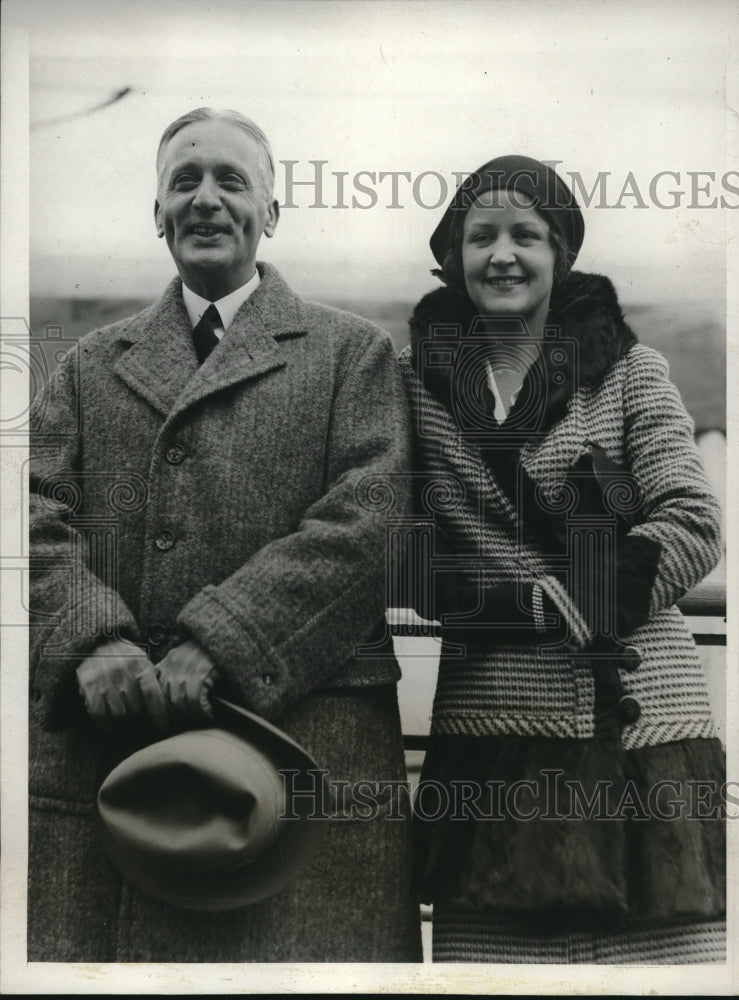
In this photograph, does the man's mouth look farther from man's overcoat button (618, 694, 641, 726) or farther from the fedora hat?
man's overcoat button (618, 694, 641, 726)

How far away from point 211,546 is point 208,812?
27.2 inches

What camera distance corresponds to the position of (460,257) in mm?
3094

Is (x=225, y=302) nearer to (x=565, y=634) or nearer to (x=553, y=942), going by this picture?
(x=565, y=634)

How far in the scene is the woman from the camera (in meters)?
2.97

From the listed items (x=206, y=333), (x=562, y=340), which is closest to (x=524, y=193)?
(x=562, y=340)

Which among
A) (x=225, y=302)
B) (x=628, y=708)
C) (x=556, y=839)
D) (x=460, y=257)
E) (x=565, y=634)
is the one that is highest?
(x=460, y=257)

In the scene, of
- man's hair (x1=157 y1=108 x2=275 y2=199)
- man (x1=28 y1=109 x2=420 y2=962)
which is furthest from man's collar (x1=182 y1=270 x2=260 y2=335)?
man's hair (x1=157 y1=108 x2=275 y2=199)

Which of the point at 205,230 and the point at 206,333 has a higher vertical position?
the point at 205,230

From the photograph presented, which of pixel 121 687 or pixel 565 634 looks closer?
pixel 121 687

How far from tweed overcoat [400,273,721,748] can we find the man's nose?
0.71 metres

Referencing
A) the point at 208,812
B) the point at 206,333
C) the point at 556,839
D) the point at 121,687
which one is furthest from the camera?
the point at 206,333

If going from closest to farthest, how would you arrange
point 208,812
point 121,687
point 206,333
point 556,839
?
point 208,812, point 121,687, point 556,839, point 206,333

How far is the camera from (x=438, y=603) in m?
3.03

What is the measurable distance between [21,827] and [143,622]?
73 centimetres
